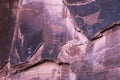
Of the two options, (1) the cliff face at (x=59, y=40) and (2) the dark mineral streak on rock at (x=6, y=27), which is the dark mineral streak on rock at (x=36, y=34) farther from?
(2) the dark mineral streak on rock at (x=6, y=27)

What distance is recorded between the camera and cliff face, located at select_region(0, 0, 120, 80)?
2.52 metres

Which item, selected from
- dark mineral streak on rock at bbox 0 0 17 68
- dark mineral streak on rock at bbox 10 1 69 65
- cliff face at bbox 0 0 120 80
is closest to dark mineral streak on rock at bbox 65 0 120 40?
cliff face at bbox 0 0 120 80

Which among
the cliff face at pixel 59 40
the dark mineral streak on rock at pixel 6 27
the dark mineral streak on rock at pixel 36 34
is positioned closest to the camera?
the cliff face at pixel 59 40

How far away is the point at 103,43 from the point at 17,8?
1.22 meters

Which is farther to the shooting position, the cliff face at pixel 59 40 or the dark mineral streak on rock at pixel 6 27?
the dark mineral streak on rock at pixel 6 27

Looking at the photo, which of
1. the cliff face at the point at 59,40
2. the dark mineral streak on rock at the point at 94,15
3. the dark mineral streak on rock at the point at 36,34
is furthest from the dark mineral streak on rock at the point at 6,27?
the dark mineral streak on rock at the point at 94,15

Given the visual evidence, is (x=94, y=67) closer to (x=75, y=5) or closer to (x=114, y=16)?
(x=114, y=16)

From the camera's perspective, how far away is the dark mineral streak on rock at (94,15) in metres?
2.54

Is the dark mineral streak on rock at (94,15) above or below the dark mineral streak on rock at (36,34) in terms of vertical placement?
above

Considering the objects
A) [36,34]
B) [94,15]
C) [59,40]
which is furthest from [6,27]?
[94,15]

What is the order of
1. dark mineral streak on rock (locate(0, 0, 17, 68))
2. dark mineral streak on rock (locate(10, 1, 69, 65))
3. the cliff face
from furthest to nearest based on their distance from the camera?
dark mineral streak on rock (locate(0, 0, 17, 68))
dark mineral streak on rock (locate(10, 1, 69, 65))
the cliff face

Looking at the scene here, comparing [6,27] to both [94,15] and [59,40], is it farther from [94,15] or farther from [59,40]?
[94,15]

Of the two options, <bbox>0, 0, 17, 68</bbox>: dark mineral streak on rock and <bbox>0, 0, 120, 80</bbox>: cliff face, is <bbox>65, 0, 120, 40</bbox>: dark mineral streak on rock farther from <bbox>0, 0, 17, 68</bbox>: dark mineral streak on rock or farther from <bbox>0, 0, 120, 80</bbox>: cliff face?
<bbox>0, 0, 17, 68</bbox>: dark mineral streak on rock

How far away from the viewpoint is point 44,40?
303cm
